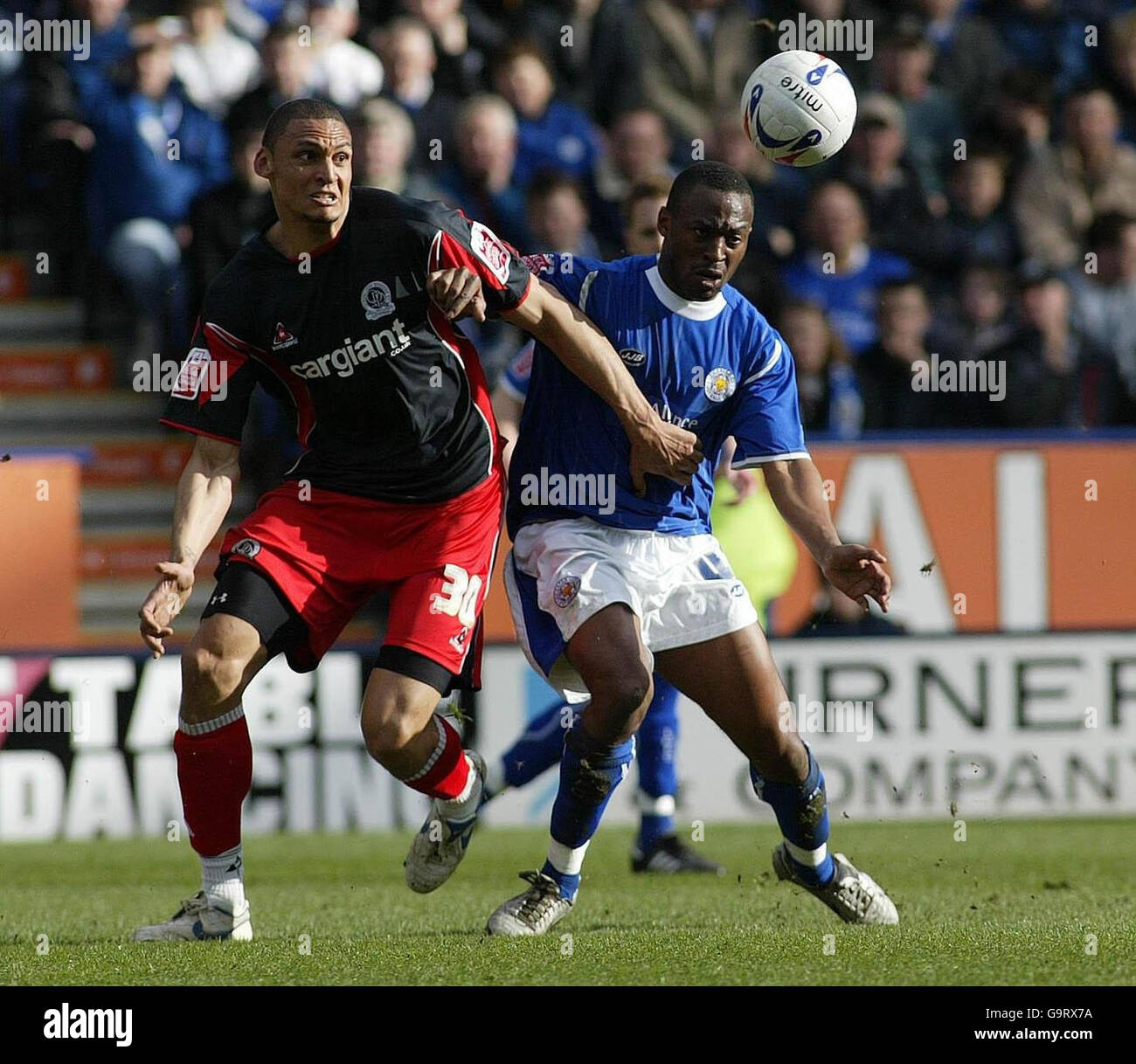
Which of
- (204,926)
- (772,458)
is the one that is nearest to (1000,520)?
(772,458)

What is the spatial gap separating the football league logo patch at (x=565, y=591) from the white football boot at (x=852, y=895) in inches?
46.4

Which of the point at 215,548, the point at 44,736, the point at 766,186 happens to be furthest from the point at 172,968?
the point at 766,186

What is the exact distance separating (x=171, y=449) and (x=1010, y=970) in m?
7.90

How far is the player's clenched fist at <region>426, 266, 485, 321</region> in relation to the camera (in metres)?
5.52

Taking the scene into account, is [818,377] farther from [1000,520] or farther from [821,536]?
[821,536]

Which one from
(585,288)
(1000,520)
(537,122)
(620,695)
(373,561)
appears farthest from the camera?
(537,122)

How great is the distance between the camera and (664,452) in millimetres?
5852

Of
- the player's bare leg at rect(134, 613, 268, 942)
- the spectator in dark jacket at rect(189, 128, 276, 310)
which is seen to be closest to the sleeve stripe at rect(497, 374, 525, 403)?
the player's bare leg at rect(134, 613, 268, 942)

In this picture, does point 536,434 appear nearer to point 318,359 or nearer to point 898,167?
point 318,359

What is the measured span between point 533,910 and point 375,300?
2030mm

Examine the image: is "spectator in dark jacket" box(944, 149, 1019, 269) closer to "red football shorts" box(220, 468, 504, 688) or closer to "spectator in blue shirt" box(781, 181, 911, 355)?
"spectator in blue shirt" box(781, 181, 911, 355)

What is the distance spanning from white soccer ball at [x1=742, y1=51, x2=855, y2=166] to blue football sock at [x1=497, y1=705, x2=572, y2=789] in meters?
2.55

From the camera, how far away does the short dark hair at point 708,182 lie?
5.90 m

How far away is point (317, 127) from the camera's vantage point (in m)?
5.57
